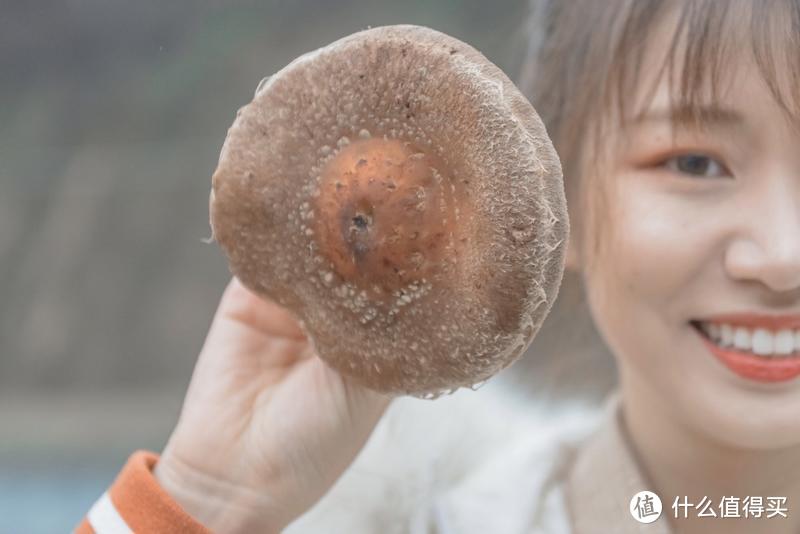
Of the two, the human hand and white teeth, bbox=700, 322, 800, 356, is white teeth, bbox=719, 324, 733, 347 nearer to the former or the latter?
white teeth, bbox=700, 322, 800, 356

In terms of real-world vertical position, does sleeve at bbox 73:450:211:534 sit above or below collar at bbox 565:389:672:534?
above

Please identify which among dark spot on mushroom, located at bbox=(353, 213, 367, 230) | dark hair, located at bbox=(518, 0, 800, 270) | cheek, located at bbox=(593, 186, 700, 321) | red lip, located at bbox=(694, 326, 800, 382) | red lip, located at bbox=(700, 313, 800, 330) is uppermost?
dark hair, located at bbox=(518, 0, 800, 270)

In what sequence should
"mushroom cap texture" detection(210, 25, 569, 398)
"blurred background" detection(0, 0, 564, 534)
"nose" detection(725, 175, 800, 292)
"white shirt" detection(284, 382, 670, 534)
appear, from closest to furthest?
"mushroom cap texture" detection(210, 25, 569, 398)
"nose" detection(725, 175, 800, 292)
"white shirt" detection(284, 382, 670, 534)
"blurred background" detection(0, 0, 564, 534)

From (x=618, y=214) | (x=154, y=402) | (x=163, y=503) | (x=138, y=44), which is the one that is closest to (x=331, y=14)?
(x=138, y=44)

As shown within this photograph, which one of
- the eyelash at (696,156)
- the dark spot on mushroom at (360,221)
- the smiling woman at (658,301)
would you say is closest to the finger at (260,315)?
the smiling woman at (658,301)

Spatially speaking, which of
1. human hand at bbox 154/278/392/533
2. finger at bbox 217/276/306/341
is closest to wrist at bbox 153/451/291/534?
human hand at bbox 154/278/392/533

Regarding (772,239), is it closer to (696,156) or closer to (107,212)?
(696,156)

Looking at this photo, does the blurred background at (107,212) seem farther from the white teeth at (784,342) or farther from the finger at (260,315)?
the white teeth at (784,342)
